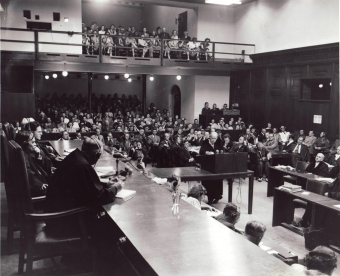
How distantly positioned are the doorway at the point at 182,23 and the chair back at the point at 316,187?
1525 cm

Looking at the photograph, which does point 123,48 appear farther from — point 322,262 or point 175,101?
point 322,262

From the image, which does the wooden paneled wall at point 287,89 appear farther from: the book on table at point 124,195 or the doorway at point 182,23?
the book on table at point 124,195

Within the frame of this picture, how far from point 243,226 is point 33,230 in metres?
4.51

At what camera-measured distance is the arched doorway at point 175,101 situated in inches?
852

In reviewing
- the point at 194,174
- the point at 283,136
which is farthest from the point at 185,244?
the point at 283,136

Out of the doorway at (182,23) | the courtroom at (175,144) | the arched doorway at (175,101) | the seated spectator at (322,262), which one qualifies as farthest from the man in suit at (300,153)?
the doorway at (182,23)

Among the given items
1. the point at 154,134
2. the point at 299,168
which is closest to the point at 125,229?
the point at 299,168

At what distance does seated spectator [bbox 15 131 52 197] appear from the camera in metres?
4.58

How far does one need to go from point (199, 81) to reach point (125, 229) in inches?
682

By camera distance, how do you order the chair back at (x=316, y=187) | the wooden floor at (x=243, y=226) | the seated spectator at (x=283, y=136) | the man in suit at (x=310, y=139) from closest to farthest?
the wooden floor at (x=243, y=226) → the chair back at (x=316, y=187) → the man in suit at (x=310, y=139) → the seated spectator at (x=283, y=136)

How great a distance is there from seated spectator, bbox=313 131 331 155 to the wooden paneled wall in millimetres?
531

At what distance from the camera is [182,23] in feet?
68.7

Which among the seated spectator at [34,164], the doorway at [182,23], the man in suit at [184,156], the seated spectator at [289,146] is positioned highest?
the doorway at [182,23]

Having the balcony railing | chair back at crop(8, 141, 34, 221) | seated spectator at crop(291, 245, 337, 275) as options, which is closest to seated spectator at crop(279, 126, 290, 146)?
the balcony railing
